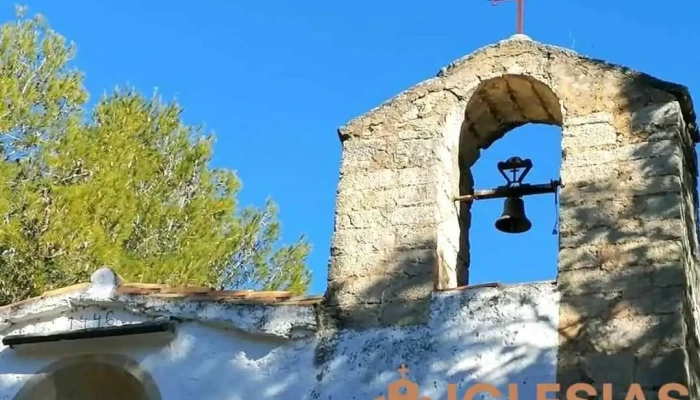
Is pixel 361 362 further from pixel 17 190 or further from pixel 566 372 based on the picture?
pixel 17 190

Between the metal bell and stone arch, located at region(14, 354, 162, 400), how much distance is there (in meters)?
2.08

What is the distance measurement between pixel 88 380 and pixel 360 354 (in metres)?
1.66

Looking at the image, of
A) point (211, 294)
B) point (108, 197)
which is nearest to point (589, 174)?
point (211, 294)

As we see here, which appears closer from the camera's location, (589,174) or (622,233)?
(622,233)

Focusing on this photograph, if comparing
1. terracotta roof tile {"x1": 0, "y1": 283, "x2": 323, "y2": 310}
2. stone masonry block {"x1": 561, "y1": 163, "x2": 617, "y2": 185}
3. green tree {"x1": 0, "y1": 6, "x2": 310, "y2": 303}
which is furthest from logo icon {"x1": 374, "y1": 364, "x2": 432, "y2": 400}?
green tree {"x1": 0, "y1": 6, "x2": 310, "y2": 303}

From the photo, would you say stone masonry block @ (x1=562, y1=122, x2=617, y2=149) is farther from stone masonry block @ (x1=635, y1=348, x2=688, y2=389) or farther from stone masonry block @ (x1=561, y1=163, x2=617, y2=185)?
stone masonry block @ (x1=635, y1=348, x2=688, y2=389)

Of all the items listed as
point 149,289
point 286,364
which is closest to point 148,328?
point 149,289

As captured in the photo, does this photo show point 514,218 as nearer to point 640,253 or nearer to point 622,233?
point 622,233

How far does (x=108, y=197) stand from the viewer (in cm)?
1171

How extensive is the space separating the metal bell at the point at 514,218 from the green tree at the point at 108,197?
5.67 meters

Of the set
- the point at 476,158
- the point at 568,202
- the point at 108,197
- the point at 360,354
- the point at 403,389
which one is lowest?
the point at 403,389

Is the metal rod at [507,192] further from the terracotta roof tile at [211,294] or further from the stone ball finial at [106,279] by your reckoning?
the stone ball finial at [106,279]

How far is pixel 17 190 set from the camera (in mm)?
11125

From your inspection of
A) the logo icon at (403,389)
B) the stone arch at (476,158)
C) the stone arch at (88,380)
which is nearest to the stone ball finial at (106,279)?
the stone arch at (88,380)
